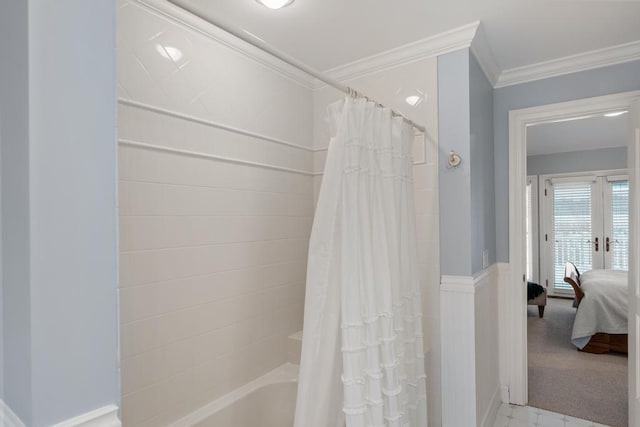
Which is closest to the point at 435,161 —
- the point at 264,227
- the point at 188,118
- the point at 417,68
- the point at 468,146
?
the point at 468,146

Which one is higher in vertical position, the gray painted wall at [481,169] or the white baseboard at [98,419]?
the gray painted wall at [481,169]

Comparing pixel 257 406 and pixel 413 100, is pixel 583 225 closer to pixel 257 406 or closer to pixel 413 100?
pixel 413 100

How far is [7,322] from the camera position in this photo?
738mm

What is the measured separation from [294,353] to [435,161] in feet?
4.91

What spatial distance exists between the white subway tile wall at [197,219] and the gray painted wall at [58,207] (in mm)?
805

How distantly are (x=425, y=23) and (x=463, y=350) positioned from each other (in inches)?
72.1

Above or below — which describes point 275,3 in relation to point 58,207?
above

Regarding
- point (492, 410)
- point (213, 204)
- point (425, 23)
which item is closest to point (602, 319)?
point (492, 410)

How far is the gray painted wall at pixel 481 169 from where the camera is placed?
7.03ft

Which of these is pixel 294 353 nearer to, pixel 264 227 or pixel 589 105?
pixel 264 227

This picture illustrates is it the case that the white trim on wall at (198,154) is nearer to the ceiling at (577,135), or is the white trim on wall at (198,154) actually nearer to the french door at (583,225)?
the ceiling at (577,135)

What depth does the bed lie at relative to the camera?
3.62 metres

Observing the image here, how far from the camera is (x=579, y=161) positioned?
19.5ft

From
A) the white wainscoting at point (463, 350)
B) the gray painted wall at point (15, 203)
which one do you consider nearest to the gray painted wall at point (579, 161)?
the white wainscoting at point (463, 350)
